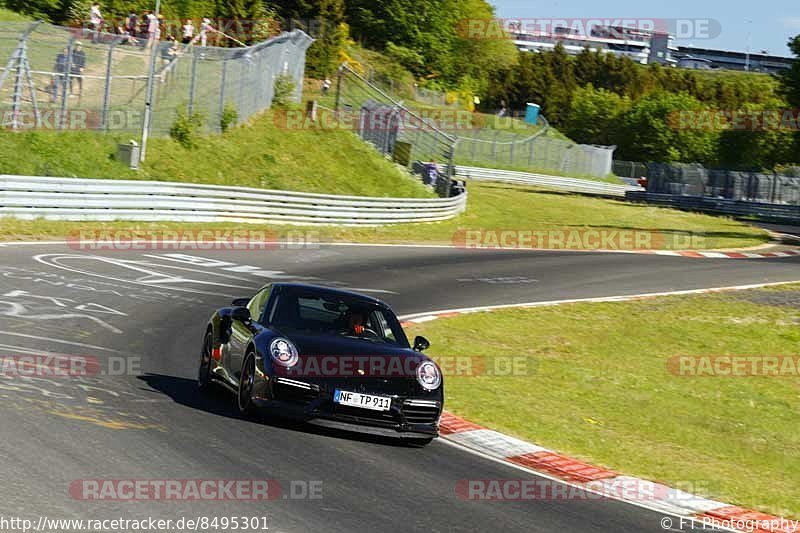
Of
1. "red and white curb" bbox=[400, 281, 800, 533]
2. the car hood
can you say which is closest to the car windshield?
the car hood

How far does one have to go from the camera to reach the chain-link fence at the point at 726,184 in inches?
2447

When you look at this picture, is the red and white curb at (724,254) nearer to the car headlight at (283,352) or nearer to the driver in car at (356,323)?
the driver in car at (356,323)

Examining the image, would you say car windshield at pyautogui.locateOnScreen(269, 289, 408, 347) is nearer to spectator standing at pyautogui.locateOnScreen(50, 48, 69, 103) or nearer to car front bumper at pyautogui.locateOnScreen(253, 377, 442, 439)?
car front bumper at pyautogui.locateOnScreen(253, 377, 442, 439)

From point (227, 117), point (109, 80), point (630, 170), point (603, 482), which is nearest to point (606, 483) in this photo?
point (603, 482)

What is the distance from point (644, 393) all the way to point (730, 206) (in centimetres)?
4504

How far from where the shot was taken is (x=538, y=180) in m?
72.8

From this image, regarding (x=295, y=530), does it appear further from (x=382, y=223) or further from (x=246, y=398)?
(x=382, y=223)

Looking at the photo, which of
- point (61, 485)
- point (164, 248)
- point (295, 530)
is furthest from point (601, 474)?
point (164, 248)

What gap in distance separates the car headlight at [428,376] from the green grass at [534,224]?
14475 millimetres

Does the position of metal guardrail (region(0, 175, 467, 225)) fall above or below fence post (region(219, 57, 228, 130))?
below

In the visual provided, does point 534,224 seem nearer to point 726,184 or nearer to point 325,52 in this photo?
point 325,52

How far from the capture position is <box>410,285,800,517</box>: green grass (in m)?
11.2

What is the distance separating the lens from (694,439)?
498 inches

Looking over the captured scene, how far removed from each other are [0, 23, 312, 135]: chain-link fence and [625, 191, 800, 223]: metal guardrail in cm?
2883
